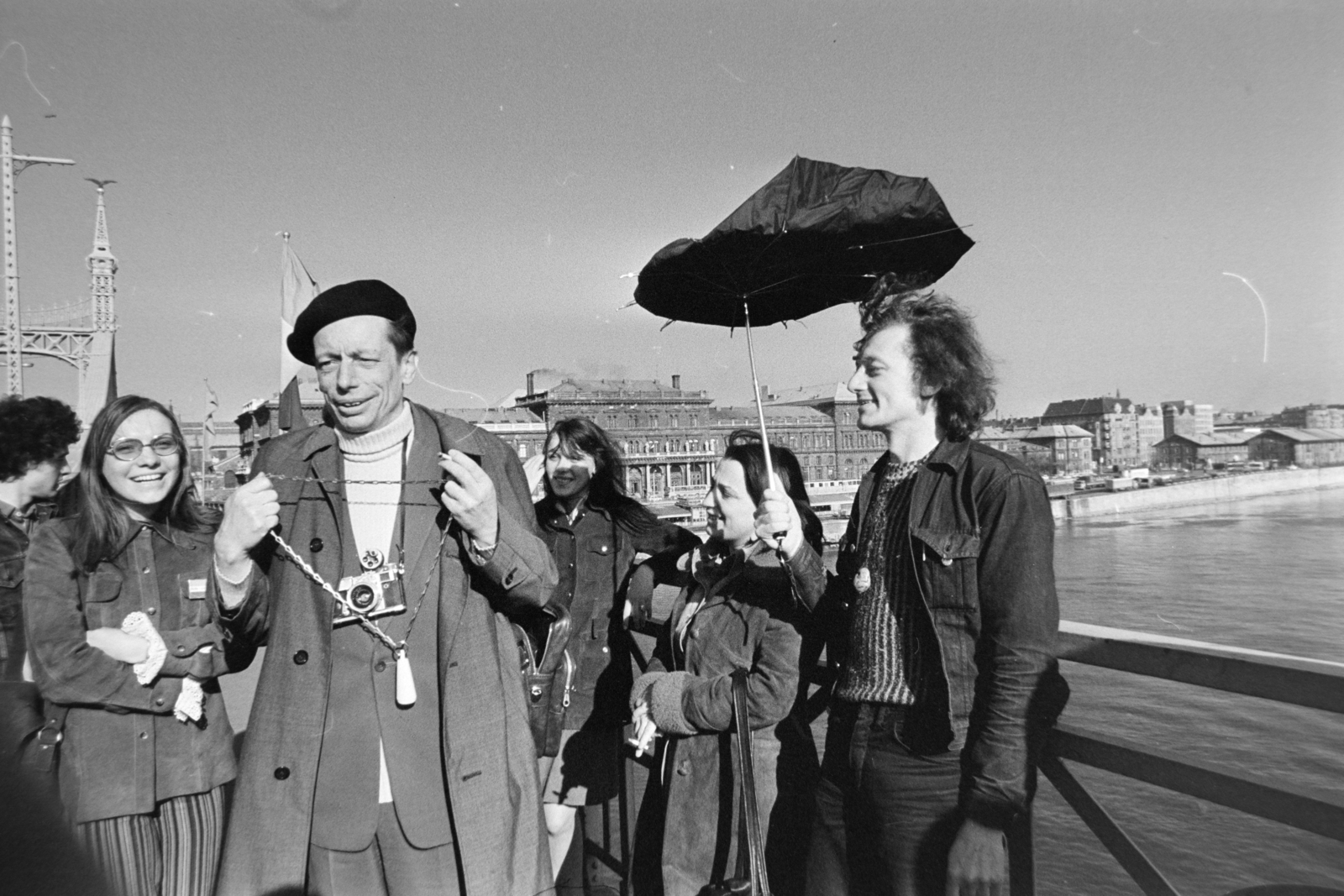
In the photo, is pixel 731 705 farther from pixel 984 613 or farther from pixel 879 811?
pixel 984 613

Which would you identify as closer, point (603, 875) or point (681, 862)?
point (681, 862)

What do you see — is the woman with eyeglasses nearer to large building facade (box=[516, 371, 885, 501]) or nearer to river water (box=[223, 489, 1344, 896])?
river water (box=[223, 489, 1344, 896])

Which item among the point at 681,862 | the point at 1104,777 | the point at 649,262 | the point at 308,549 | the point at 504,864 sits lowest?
the point at 1104,777

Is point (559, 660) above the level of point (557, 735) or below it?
above

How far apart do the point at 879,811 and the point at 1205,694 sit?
84.3ft

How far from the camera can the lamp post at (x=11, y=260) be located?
322cm

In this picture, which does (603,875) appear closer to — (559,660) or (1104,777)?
(559,660)

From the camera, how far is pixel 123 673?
6.38 feet

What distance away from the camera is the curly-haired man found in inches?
105

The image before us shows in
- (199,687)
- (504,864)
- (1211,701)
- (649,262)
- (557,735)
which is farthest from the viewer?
(1211,701)

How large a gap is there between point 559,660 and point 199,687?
2.98ft

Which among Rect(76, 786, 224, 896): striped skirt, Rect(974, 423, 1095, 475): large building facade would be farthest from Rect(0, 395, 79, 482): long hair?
Rect(974, 423, 1095, 475): large building facade

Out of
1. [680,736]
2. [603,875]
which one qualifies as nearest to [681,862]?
[680,736]

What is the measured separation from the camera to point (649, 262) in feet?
7.98
